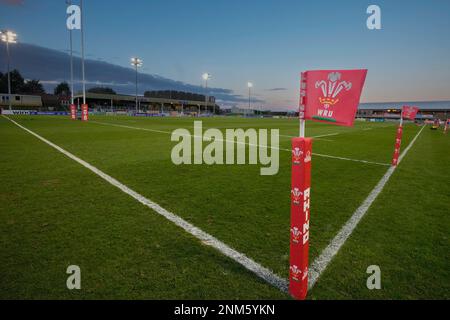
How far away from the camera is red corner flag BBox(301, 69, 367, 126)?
6.18 ft

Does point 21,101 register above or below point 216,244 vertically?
above

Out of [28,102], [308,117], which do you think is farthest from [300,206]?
[28,102]

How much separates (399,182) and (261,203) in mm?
3878

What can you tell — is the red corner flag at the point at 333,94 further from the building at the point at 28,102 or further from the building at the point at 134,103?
the building at the point at 134,103

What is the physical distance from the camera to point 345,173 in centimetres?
698

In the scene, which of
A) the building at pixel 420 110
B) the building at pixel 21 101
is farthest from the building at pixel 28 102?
the building at pixel 420 110

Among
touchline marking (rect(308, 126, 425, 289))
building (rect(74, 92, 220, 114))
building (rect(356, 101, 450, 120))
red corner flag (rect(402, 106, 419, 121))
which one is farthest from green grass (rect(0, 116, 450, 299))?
building (rect(356, 101, 450, 120))

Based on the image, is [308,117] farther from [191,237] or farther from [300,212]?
[191,237]

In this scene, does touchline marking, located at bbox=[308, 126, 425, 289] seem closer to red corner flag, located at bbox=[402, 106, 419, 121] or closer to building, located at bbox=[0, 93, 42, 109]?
red corner flag, located at bbox=[402, 106, 419, 121]

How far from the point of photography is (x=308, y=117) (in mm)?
2170

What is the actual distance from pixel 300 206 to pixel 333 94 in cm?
91

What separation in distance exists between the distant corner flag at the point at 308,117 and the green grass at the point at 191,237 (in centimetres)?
35

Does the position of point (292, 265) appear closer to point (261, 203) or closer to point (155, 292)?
point (155, 292)
